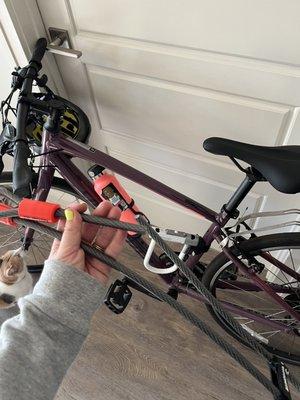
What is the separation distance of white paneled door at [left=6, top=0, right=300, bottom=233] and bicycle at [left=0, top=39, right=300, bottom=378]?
0.48ft

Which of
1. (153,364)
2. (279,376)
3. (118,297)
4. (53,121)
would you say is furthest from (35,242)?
(279,376)

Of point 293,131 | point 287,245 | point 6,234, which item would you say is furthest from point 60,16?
point 6,234

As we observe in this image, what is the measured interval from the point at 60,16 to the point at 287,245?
2.80 ft

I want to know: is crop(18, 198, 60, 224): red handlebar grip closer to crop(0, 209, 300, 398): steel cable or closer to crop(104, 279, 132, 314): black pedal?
crop(0, 209, 300, 398): steel cable

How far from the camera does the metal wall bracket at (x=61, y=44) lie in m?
0.92

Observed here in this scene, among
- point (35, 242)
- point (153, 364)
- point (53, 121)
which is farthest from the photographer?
point (35, 242)

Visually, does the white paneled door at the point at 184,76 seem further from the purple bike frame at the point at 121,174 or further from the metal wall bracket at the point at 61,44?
the purple bike frame at the point at 121,174

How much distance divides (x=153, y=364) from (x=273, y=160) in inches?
34.6

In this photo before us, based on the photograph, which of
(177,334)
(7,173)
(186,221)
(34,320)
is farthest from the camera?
(186,221)

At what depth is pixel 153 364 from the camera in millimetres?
1205

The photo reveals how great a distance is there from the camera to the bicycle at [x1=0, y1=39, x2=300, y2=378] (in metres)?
0.70

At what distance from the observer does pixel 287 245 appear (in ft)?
2.78

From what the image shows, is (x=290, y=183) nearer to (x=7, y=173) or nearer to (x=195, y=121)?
(x=195, y=121)

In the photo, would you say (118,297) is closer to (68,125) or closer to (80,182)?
(80,182)
